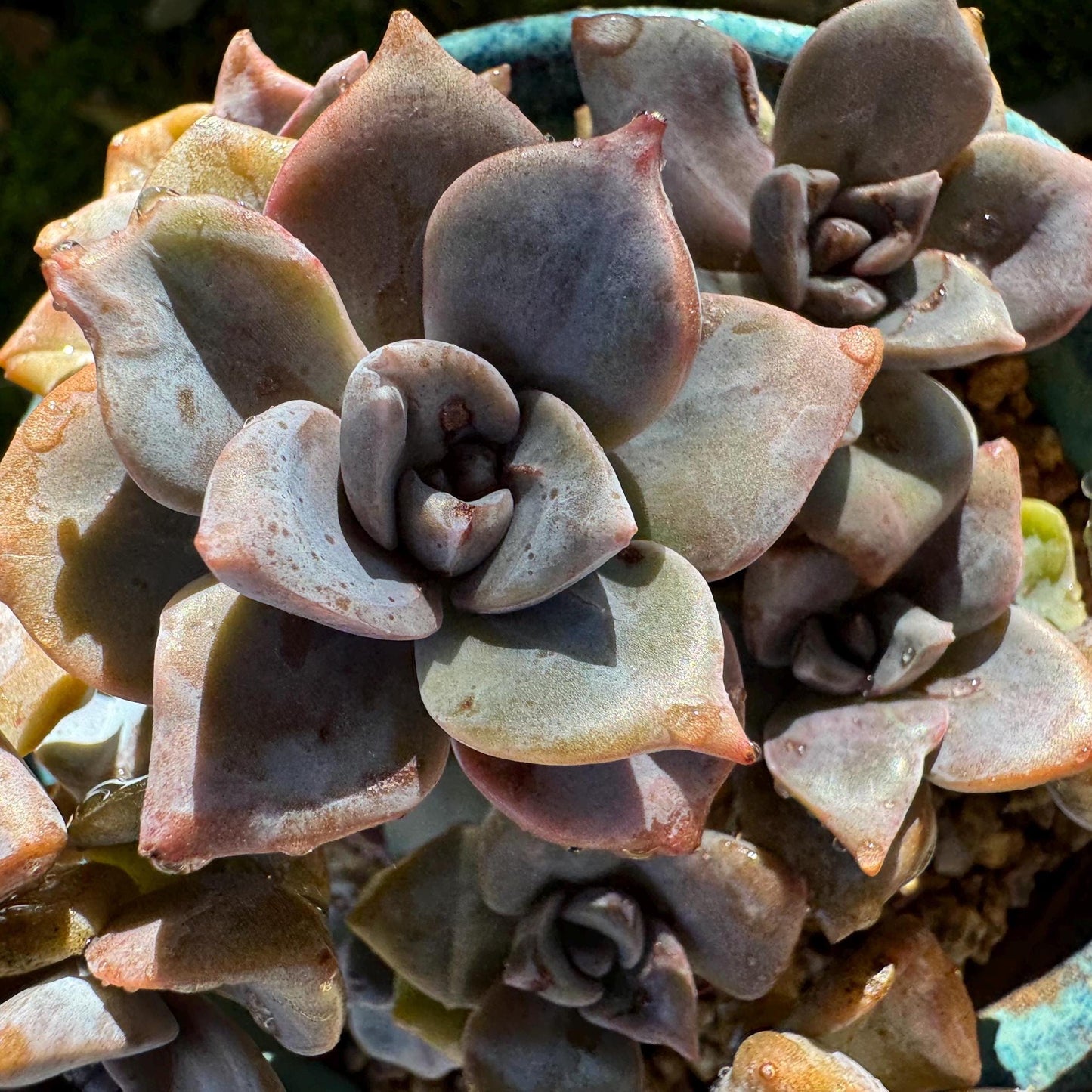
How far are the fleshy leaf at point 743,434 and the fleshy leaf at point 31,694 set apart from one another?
1.18 ft

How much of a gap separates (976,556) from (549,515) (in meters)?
0.33

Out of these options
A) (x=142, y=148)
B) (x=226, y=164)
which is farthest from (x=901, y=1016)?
(x=142, y=148)

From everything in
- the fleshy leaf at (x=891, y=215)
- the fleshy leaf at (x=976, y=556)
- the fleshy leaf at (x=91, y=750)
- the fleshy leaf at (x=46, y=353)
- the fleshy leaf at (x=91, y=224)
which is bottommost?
the fleshy leaf at (x=976, y=556)

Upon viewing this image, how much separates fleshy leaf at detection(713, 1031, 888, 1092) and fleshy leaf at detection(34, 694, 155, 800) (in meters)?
0.42

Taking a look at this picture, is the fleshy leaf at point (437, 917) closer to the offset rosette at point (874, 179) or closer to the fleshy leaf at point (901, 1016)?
the fleshy leaf at point (901, 1016)

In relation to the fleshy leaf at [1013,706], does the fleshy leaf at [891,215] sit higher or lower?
higher

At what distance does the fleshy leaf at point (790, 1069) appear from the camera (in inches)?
25.5

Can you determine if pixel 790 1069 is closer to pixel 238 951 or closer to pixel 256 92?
pixel 238 951

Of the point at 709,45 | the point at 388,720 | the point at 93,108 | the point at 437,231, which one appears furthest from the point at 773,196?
the point at 93,108

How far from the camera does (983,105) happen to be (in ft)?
2.25

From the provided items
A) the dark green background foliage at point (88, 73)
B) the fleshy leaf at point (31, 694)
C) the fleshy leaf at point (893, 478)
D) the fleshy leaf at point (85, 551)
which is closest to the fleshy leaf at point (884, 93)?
the fleshy leaf at point (893, 478)

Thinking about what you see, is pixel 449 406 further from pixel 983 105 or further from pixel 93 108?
pixel 93 108

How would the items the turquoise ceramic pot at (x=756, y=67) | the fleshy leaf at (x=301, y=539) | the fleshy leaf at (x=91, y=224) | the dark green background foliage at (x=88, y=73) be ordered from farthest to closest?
the dark green background foliage at (x=88, y=73)
the turquoise ceramic pot at (x=756, y=67)
the fleshy leaf at (x=91, y=224)
the fleshy leaf at (x=301, y=539)

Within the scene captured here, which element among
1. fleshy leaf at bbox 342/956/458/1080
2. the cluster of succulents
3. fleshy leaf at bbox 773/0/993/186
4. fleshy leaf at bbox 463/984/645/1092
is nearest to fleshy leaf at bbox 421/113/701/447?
the cluster of succulents
